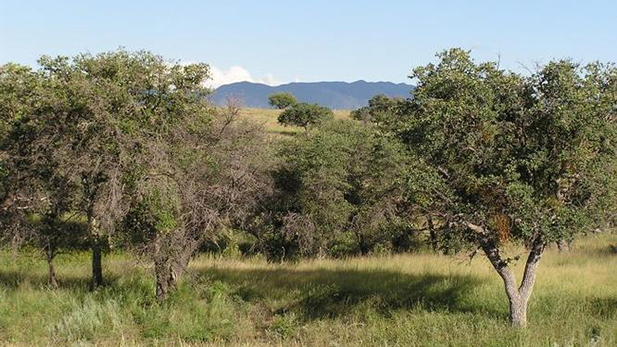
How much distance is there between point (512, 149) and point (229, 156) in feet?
25.0

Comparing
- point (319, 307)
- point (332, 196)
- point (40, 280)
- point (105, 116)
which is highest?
point (105, 116)

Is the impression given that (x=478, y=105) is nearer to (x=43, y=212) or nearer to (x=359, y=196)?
(x=43, y=212)

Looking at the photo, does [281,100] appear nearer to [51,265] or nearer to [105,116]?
[51,265]

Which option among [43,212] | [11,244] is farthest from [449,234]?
[11,244]

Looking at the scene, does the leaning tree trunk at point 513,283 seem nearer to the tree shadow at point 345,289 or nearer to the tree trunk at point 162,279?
the tree shadow at point 345,289

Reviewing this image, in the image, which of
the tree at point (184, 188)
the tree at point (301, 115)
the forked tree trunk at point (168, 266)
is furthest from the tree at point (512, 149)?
the tree at point (301, 115)

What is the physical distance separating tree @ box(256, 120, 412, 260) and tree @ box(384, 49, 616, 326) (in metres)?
10.7

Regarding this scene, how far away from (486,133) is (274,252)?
687 inches

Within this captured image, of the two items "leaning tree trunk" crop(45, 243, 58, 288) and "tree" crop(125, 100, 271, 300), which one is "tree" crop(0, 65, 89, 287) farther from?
"tree" crop(125, 100, 271, 300)

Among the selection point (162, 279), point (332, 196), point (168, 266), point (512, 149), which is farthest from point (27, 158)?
point (332, 196)

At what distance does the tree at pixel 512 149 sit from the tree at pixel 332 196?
10.7m

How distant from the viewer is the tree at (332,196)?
22734mm

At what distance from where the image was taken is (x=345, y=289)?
16031mm

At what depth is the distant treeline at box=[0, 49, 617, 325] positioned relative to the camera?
32.8ft
